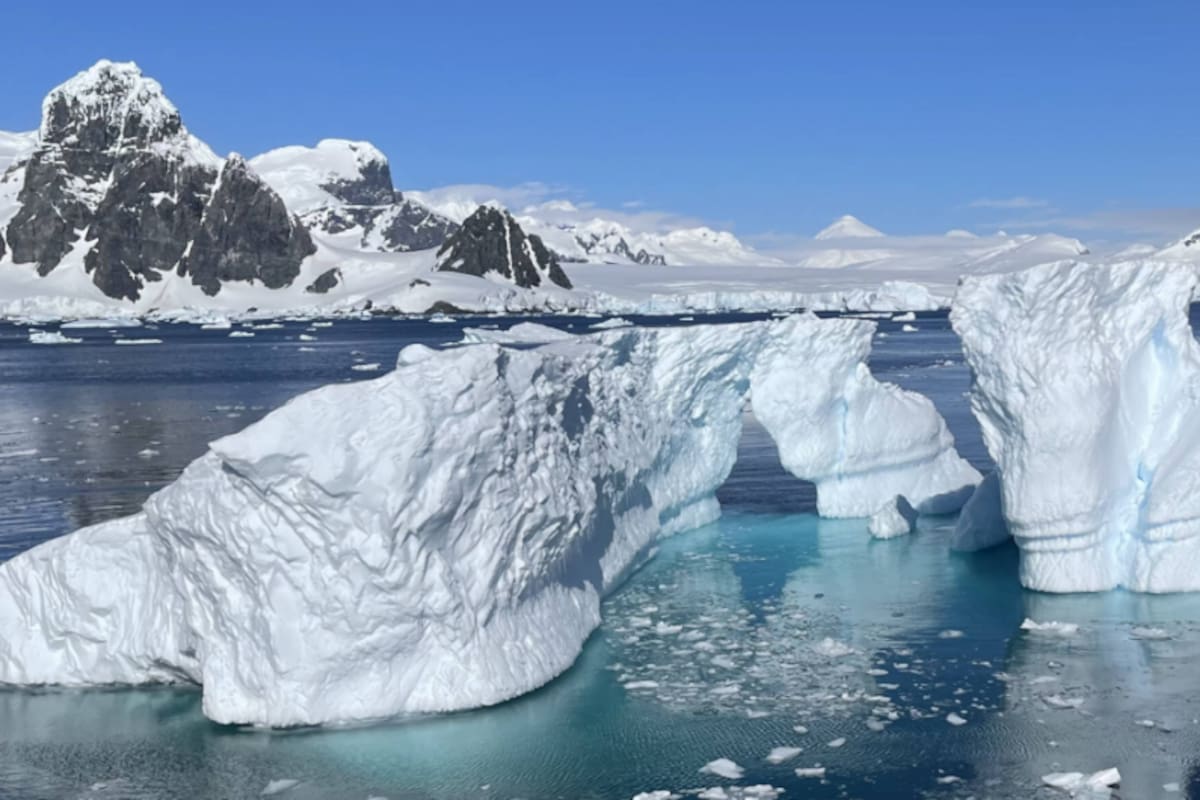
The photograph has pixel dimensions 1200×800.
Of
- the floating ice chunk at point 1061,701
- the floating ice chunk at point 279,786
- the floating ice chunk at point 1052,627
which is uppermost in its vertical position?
the floating ice chunk at point 1052,627

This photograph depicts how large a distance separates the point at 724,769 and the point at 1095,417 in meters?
7.79

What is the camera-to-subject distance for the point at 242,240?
138 meters

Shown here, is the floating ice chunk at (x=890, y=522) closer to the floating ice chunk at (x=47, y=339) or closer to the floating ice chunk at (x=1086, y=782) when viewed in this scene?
the floating ice chunk at (x=1086, y=782)

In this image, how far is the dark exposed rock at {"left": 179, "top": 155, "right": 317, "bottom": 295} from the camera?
138 metres

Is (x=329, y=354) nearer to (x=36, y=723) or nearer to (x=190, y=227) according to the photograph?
(x=36, y=723)

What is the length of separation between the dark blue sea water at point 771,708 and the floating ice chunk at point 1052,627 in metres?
0.14

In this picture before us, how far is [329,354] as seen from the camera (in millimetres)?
67562

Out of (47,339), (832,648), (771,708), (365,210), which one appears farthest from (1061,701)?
(365,210)

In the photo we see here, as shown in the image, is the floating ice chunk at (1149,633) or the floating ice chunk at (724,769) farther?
the floating ice chunk at (1149,633)

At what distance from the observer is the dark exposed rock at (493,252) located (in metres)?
129

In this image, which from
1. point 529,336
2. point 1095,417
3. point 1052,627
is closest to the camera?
point 1052,627

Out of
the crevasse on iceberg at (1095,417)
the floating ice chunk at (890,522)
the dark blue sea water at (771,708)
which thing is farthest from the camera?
the floating ice chunk at (890,522)

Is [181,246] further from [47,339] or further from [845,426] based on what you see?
[845,426]

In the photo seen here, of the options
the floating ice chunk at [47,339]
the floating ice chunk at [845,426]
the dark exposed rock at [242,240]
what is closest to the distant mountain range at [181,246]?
the dark exposed rock at [242,240]
